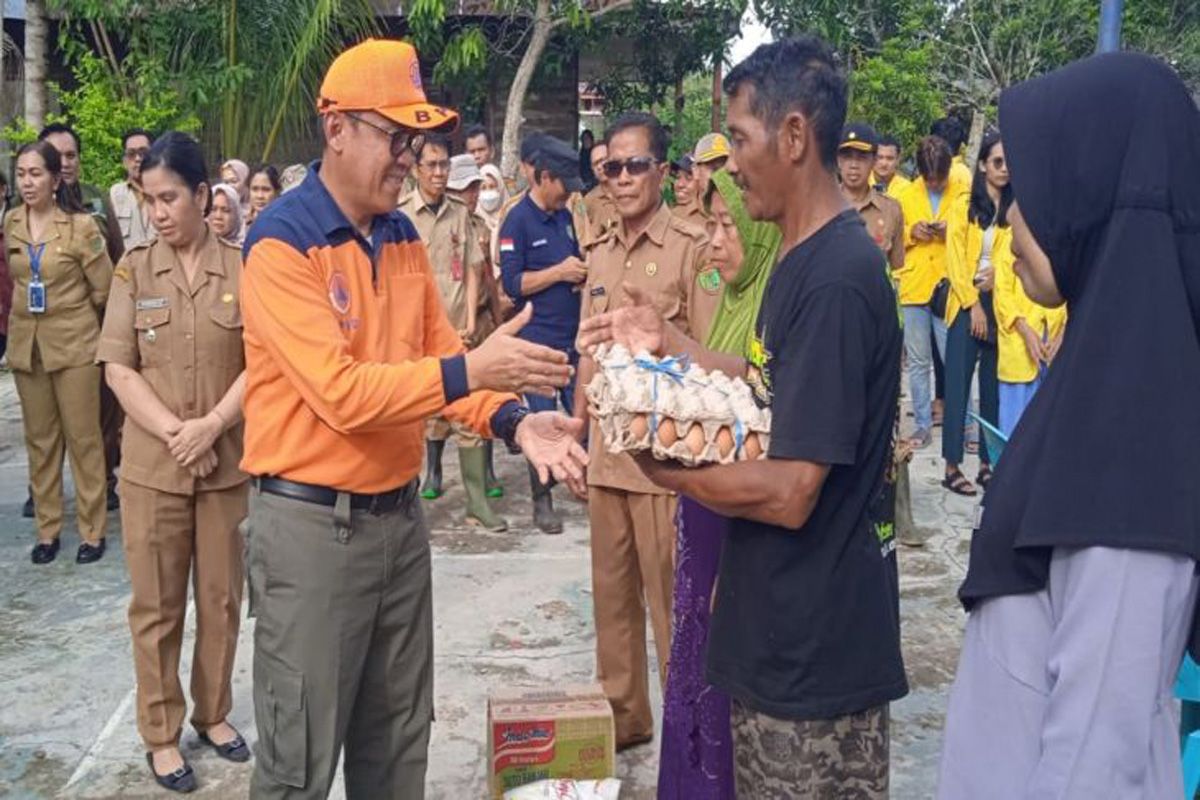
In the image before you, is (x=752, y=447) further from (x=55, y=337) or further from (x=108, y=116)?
(x=108, y=116)

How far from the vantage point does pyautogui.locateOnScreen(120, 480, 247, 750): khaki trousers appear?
3918 millimetres

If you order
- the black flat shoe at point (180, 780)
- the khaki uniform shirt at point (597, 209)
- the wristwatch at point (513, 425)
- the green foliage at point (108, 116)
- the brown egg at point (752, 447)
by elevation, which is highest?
the green foliage at point (108, 116)

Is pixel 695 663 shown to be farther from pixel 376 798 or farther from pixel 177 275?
pixel 177 275

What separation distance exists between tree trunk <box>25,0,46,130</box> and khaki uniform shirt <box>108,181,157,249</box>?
3.90 m

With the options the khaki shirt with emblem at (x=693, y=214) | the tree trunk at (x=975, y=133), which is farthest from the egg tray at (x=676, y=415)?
the tree trunk at (x=975, y=133)

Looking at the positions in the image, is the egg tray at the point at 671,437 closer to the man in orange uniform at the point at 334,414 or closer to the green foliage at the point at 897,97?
the man in orange uniform at the point at 334,414

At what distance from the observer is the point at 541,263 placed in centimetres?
675

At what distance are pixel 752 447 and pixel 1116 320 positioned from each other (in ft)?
2.76

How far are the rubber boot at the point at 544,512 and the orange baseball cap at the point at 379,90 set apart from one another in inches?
153

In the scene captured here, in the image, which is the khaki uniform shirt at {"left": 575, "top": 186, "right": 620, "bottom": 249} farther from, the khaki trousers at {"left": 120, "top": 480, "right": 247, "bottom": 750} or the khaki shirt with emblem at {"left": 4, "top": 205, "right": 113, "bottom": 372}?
the khaki trousers at {"left": 120, "top": 480, "right": 247, "bottom": 750}

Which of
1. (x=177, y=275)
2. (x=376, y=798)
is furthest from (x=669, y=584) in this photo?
(x=177, y=275)

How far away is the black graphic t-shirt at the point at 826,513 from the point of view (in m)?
2.19

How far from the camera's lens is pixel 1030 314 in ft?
20.4

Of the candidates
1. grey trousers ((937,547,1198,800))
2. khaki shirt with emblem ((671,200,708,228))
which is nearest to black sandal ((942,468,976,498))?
khaki shirt with emblem ((671,200,708,228))
